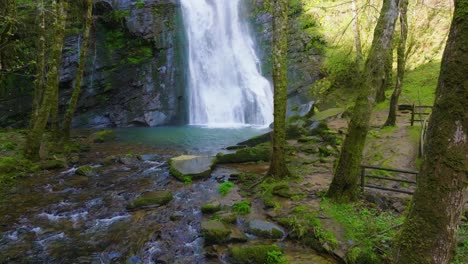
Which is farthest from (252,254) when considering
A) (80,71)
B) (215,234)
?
(80,71)

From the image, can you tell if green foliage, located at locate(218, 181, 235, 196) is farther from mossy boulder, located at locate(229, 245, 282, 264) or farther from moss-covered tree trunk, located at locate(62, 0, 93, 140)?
moss-covered tree trunk, located at locate(62, 0, 93, 140)

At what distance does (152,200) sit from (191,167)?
9.43 ft

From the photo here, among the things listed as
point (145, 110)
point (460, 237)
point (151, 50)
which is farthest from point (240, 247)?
point (151, 50)

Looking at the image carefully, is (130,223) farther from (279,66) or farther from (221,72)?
(221,72)

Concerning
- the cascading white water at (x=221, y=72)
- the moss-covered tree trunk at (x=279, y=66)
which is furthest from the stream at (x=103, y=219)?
the cascading white water at (x=221, y=72)

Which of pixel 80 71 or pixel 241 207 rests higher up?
pixel 80 71

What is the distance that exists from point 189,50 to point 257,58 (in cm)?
599

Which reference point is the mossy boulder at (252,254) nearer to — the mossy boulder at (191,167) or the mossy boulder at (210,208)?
the mossy boulder at (210,208)

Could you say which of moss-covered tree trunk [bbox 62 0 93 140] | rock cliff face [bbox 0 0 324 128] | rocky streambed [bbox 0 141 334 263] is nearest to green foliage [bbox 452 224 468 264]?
rocky streambed [bbox 0 141 334 263]

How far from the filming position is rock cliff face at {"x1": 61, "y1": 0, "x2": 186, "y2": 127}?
82.5 feet

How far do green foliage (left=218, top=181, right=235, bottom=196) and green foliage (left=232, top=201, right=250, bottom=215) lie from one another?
1186 millimetres

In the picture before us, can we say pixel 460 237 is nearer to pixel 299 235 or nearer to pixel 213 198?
pixel 299 235

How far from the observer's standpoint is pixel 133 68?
26.1 meters

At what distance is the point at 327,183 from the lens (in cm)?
888
